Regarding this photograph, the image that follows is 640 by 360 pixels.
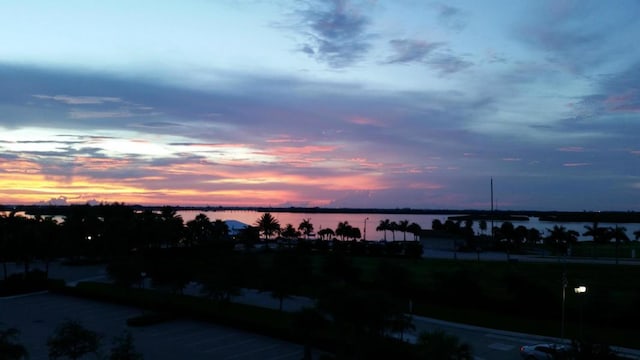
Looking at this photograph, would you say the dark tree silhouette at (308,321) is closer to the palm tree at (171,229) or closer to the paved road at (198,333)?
the paved road at (198,333)

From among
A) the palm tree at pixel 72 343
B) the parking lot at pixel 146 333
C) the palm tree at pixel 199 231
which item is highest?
the palm tree at pixel 199 231

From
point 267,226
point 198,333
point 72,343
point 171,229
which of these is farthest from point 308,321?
point 267,226

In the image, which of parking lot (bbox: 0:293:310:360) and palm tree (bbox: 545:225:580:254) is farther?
palm tree (bbox: 545:225:580:254)

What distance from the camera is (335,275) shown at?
43.5 meters

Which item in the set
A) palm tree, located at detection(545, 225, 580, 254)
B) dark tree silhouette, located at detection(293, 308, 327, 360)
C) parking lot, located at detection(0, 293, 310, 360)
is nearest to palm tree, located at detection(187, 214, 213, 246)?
parking lot, located at detection(0, 293, 310, 360)

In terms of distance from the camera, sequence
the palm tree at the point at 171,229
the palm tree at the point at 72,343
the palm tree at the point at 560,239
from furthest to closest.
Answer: the palm tree at the point at 171,229 → the palm tree at the point at 560,239 → the palm tree at the point at 72,343

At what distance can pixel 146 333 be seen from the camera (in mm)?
32000

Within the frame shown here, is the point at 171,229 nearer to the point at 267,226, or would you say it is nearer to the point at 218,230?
the point at 218,230

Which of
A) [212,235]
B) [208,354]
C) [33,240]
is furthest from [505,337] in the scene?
[212,235]

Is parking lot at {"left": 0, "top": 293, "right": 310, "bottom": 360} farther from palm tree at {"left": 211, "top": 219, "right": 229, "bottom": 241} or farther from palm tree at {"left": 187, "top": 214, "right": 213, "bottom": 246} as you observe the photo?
palm tree at {"left": 211, "top": 219, "right": 229, "bottom": 241}

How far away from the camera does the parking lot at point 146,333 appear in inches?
1092

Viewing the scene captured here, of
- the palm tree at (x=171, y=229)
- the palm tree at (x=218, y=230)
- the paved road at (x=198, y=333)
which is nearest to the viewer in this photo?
the paved road at (x=198, y=333)

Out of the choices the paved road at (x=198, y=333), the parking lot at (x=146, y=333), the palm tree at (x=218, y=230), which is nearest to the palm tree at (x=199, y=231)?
the palm tree at (x=218, y=230)

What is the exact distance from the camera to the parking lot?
1092 inches
